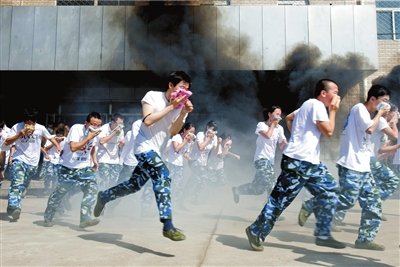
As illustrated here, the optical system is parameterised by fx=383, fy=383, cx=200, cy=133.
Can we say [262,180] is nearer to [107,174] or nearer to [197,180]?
[197,180]

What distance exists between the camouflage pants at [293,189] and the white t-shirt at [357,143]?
1.02 ft

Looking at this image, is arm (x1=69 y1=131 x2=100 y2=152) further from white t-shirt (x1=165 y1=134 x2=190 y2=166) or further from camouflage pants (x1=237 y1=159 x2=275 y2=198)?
camouflage pants (x1=237 y1=159 x2=275 y2=198)

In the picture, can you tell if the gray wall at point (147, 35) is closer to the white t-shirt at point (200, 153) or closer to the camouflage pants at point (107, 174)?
the white t-shirt at point (200, 153)

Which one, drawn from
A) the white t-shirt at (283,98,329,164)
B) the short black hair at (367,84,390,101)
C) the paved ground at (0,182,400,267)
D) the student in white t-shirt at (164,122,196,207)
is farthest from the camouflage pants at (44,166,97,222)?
the short black hair at (367,84,390,101)

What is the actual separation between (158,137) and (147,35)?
7.37m

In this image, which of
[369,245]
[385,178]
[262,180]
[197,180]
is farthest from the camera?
[197,180]

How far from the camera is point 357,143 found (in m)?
3.57

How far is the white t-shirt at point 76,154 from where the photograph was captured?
14.8 ft

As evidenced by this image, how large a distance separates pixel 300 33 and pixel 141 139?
778 centimetres

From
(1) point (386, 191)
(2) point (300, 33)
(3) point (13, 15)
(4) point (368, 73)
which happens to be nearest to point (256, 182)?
(1) point (386, 191)

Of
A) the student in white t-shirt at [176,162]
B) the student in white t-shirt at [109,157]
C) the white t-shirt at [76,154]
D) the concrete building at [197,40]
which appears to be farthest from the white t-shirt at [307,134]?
the concrete building at [197,40]

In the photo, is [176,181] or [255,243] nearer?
[255,243]

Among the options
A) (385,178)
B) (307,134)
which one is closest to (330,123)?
(307,134)

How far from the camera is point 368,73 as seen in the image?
411 inches
